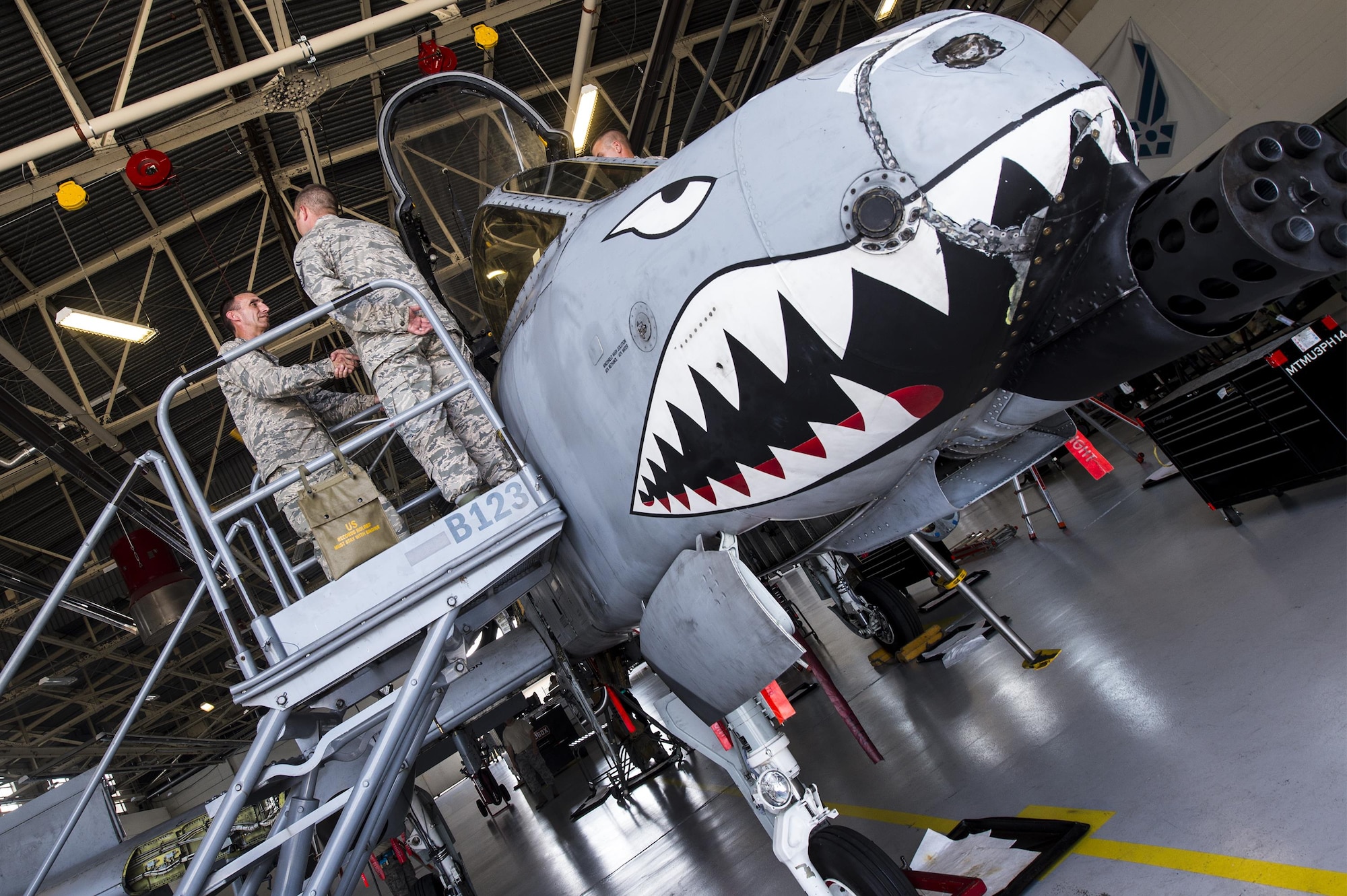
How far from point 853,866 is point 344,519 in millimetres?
2593

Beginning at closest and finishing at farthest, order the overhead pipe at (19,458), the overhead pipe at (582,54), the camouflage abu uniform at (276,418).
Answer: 1. the camouflage abu uniform at (276,418)
2. the overhead pipe at (582,54)
3. the overhead pipe at (19,458)

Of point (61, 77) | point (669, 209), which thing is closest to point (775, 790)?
point (669, 209)

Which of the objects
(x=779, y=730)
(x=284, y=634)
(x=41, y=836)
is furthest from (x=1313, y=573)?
(x=41, y=836)

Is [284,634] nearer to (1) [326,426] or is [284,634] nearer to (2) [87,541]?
(2) [87,541]

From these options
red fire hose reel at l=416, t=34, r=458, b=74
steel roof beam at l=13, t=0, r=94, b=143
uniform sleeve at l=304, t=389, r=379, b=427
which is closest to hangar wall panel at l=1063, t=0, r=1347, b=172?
red fire hose reel at l=416, t=34, r=458, b=74

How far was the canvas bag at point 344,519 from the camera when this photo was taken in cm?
355

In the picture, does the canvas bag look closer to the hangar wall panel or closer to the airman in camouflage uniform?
the airman in camouflage uniform

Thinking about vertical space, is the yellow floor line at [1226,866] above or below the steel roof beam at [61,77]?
below

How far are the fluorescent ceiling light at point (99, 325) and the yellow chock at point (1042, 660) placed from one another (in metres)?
10.9

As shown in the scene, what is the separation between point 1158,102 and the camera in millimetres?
13914

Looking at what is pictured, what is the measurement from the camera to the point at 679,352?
2611 mm

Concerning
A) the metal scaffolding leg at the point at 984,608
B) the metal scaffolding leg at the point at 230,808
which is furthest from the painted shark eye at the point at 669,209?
the metal scaffolding leg at the point at 984,608

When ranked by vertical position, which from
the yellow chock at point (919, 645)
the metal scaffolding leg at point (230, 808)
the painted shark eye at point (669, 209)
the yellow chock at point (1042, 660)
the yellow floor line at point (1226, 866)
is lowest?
the yellow floor line at point (1226, 866)

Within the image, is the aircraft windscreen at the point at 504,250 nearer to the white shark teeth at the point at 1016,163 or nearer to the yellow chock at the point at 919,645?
the white shark teeth at the point at 1016,163
